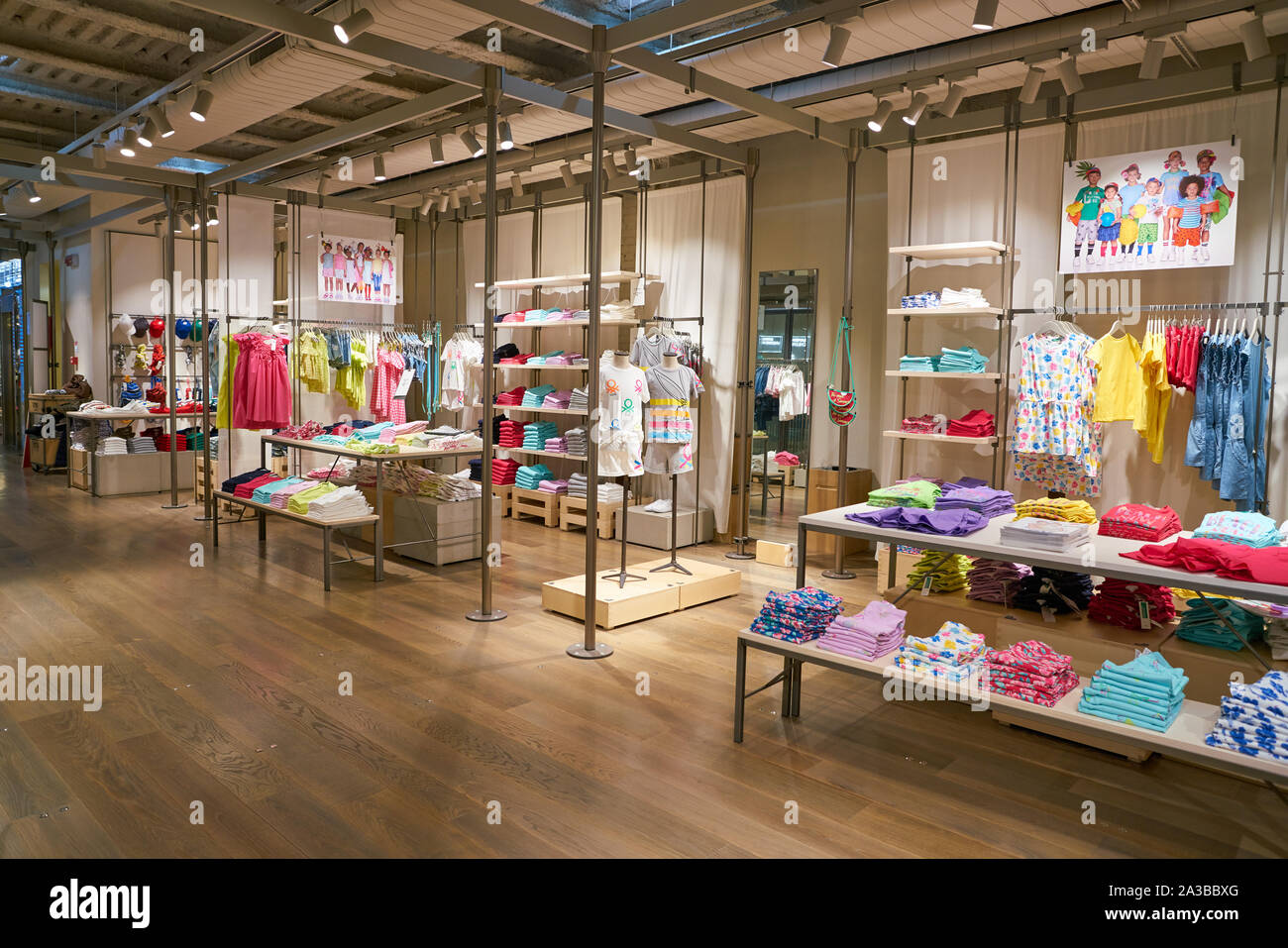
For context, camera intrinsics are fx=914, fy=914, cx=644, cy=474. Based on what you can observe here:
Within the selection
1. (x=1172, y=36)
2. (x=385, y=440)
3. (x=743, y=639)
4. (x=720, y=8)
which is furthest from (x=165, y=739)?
(x=1172, y=36)

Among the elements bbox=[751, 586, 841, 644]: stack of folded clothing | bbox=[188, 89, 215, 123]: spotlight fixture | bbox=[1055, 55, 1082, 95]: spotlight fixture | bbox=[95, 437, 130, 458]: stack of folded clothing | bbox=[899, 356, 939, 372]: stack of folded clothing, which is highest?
bbox=[188, 89, 215, 123]: spotlight fixture

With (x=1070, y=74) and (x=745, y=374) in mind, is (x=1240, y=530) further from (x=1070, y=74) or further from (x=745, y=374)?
(x=745, y=374)

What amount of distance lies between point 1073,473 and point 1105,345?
870 mm

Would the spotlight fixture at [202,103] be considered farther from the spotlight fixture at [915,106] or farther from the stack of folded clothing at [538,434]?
the spotlight fixture at [915,106]

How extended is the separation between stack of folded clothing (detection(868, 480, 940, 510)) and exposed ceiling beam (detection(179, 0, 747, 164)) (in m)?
3.04

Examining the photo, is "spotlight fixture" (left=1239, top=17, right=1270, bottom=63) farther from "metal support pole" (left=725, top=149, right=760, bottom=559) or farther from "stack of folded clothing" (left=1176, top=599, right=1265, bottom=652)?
"metal support pole" (left=725, top=149, right=760, bottom=559)

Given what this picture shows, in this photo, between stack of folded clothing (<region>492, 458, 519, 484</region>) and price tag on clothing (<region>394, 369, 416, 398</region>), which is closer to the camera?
stack of folded clothing (<region>492, 458, 519, 484</region>)

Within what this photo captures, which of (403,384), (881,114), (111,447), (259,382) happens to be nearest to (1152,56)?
(881,114)

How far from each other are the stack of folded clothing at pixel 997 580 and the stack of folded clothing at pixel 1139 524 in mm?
510

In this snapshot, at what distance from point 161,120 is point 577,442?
14.1 feet

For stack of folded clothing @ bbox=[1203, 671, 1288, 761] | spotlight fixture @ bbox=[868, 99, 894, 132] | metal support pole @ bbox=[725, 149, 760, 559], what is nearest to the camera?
stack of folded clothing @ bbox=[1203, 671, 1288, 761]

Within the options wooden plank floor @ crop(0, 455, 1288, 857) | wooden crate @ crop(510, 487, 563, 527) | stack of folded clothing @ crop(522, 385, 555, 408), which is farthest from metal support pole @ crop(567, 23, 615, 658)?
stack of folded clothing @ crop(522, 385, 555, 408)

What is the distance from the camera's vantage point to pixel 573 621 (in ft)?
18.8

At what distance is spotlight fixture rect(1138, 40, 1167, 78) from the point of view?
496 cm
